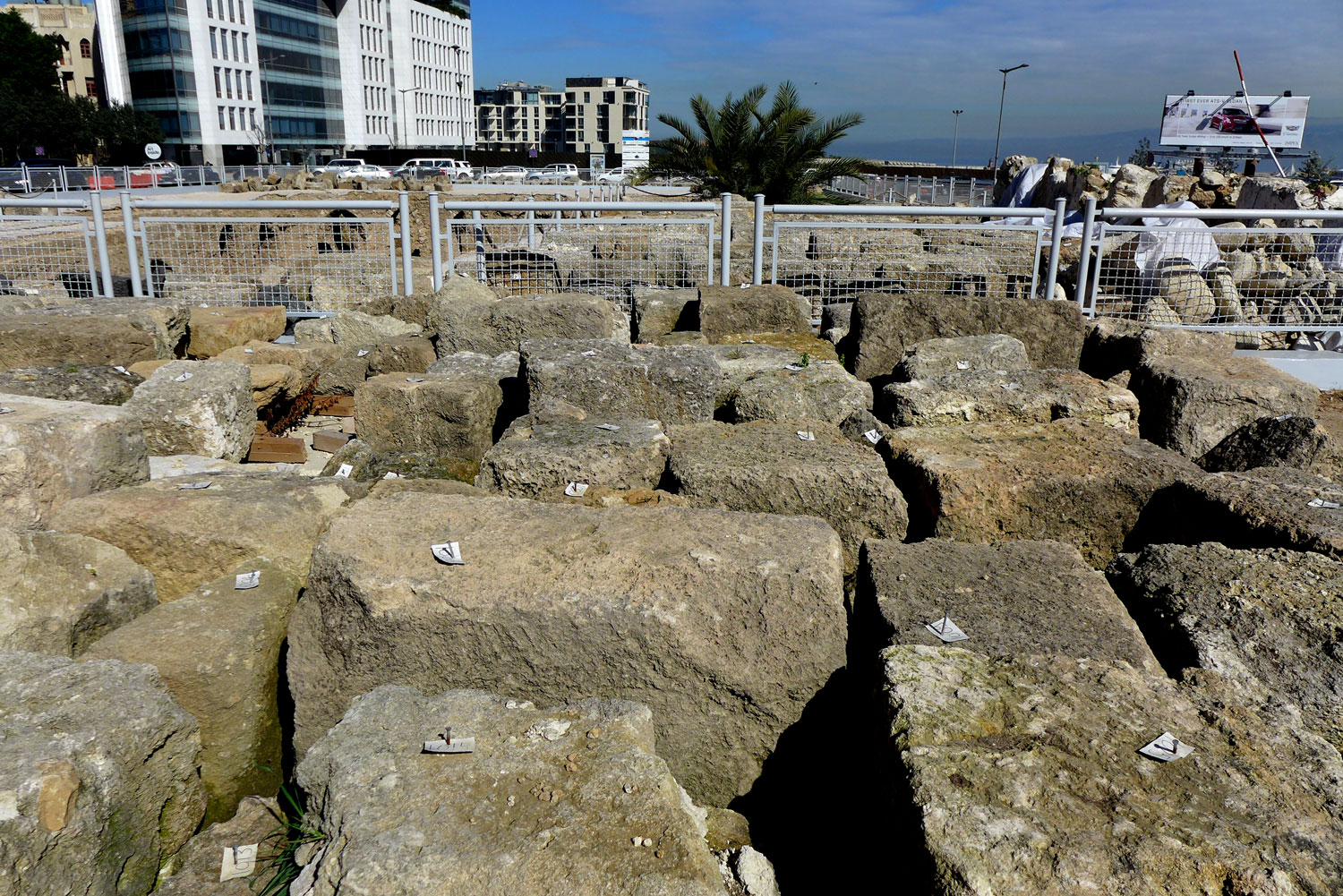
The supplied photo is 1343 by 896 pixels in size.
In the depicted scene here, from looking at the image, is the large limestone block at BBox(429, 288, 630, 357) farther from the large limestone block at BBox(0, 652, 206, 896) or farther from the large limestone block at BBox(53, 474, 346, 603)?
the large limestone block at BBox(0, 652, 206, 896)

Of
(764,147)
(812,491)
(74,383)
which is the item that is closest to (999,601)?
(812,491)

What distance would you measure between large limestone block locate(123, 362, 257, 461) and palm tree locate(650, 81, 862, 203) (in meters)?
14.4

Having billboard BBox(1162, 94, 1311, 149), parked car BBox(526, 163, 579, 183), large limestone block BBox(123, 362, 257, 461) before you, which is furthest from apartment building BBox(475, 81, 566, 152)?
large limestone block BBox(123, 362, 257, 461)

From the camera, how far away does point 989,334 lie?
19.4ft

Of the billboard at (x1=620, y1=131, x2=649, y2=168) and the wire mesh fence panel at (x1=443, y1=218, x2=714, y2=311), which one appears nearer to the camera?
the wire mesh fence panel at (x1=443, y1=218, x2=714, y2=311)

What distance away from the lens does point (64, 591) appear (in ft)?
9.57

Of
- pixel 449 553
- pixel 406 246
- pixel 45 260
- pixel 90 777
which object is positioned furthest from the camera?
pixel 45 260

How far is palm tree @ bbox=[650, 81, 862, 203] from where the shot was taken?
59.7 ft

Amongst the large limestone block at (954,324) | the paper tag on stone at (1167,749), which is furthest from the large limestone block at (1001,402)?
the paper tag on stone at (1167,749)

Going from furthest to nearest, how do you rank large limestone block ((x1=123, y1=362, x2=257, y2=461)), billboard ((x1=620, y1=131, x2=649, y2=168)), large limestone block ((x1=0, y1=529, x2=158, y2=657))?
billboard ((x1=620, y1=131, x2=649, y2=168)), large limestone block ((x1=123, y1=362, x2=257, y2=461)), large limestone block ((x1=0, y1=529, x2=158, y2=657))

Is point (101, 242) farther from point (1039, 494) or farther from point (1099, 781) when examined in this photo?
point (1099, 781)

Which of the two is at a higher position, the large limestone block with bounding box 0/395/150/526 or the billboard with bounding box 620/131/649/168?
the billboard with bounding box 620/131/649/168

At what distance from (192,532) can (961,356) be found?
4.09 metres

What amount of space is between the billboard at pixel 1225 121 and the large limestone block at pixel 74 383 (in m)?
38.5
